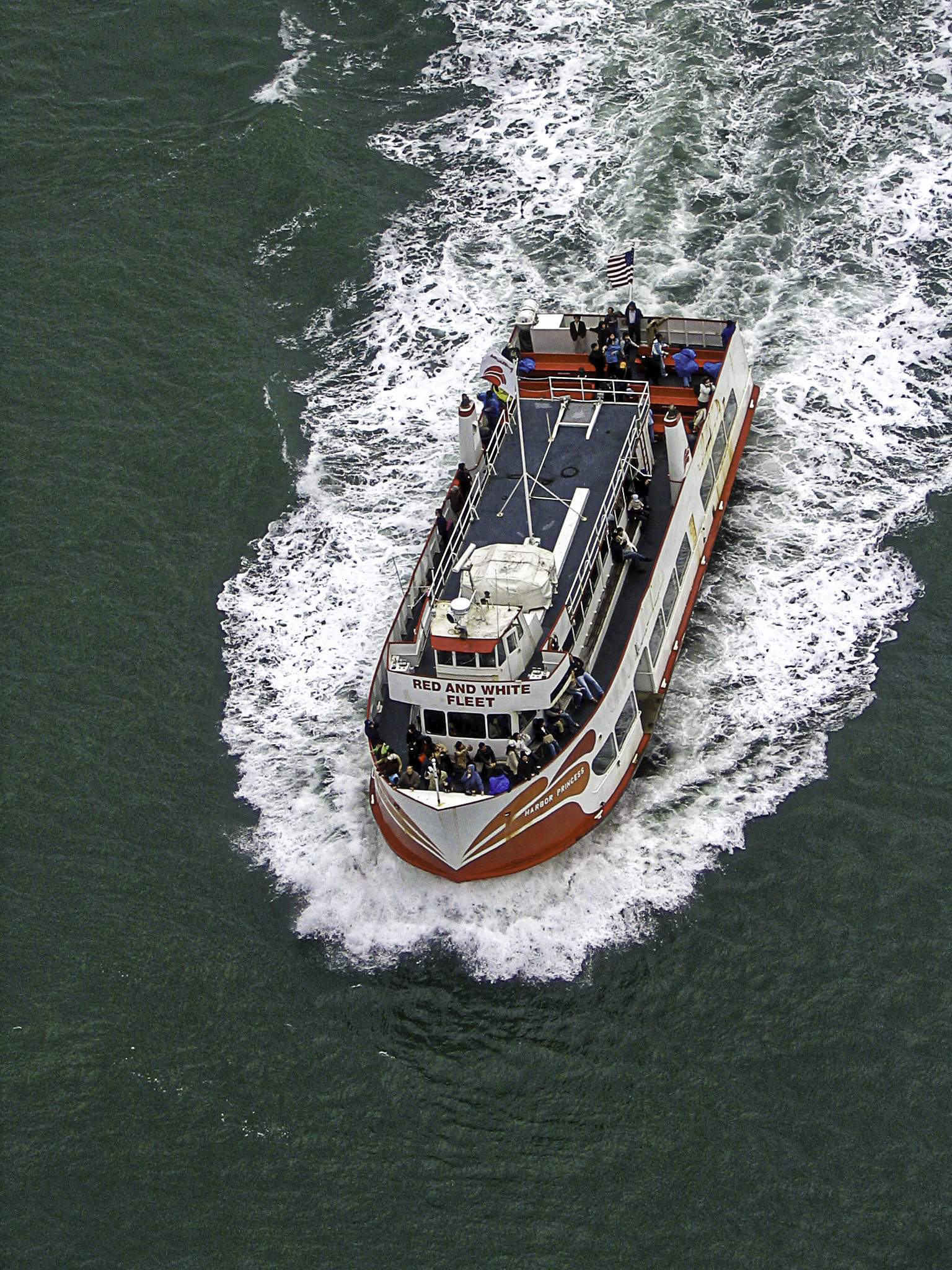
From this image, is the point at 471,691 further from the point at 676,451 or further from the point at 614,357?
the point at 614,357

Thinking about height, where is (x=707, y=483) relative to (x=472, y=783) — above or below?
above

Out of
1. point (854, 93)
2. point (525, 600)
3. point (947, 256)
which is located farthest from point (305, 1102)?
point (854, 93)

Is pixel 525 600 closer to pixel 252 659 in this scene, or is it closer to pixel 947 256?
pixel 252 659

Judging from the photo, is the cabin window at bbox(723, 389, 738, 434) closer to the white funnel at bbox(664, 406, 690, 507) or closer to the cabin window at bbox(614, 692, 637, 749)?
the white funnel at bbox(664, 406, 690, 507)

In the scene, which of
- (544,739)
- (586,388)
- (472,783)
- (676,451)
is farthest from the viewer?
(586,388)

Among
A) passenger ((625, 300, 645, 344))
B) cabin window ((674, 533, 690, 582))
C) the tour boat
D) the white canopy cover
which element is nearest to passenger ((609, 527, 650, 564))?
the tour boat

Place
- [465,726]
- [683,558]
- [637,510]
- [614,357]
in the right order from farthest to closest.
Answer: [614,357], [683,558], [637,510], [465,726]

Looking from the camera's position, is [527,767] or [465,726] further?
[465,726]

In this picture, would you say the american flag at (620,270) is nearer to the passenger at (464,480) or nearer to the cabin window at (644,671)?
the passenger at (464,480)

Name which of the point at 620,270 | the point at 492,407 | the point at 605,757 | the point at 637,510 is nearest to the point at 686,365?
the point at 620,270
